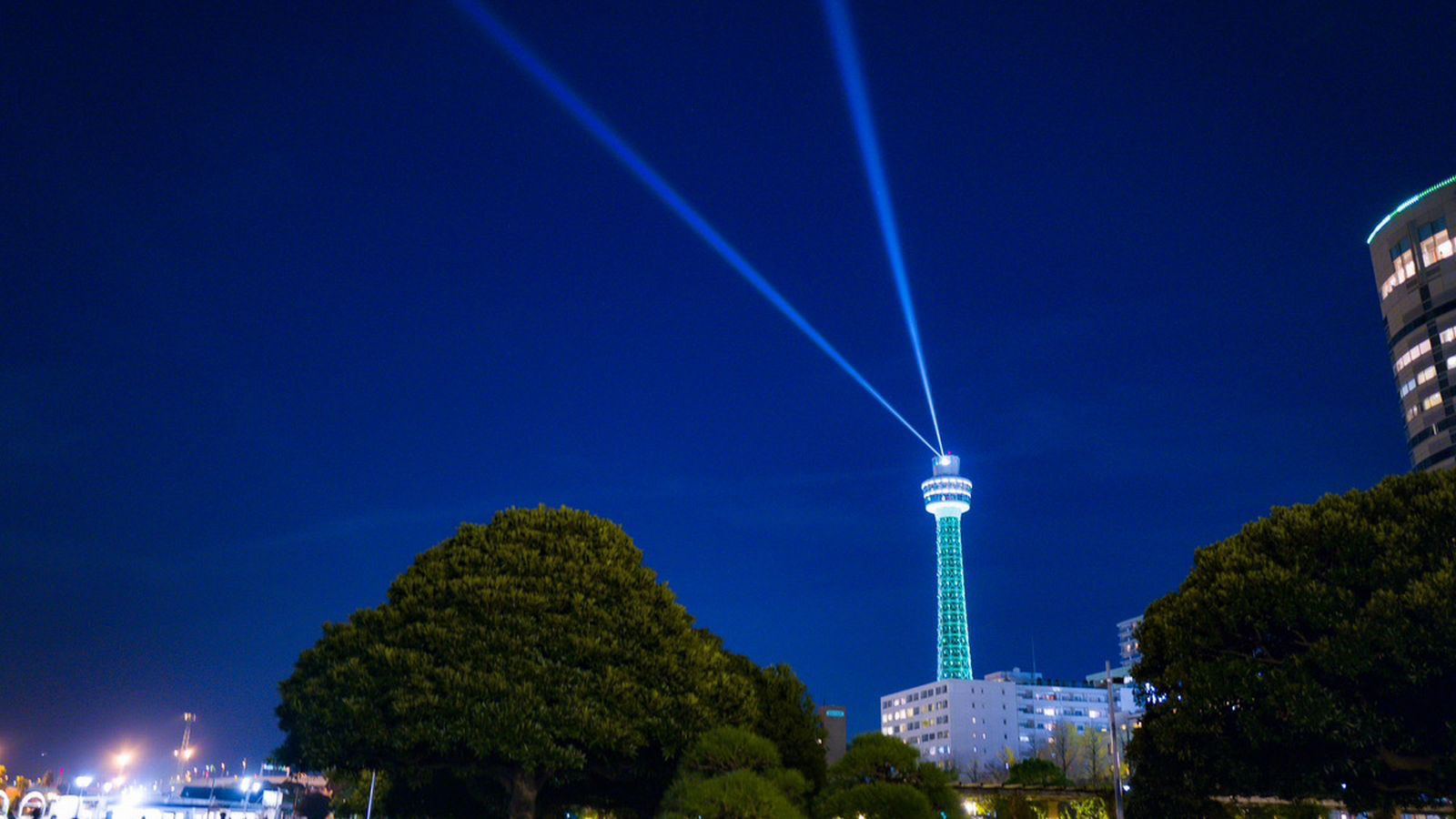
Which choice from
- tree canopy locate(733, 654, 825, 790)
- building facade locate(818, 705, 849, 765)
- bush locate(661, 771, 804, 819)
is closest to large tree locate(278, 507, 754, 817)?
bush locate(661, 771, 804, 819)

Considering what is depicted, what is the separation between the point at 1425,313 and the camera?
312 feet

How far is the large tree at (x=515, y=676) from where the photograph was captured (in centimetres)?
3247

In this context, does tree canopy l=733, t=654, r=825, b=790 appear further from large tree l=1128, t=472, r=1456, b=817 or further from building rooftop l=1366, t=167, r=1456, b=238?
building rooftop l=1366, t=167, r=1456, b=238

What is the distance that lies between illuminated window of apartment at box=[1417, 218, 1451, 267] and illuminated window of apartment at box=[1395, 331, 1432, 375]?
7.21 meters

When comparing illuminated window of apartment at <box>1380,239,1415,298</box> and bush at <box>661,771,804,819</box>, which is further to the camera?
illuminated window of apartment at <box>1380,239,1415,298</box>

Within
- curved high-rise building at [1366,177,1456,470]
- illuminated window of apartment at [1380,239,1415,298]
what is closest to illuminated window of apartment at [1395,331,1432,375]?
curved high-rise building at [1366,177,1456,470]

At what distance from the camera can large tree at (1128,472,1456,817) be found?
1006 inches

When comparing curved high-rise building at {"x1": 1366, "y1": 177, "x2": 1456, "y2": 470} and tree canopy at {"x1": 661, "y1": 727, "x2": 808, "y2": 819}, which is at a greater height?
curved high-rise building at {"x1": 1366, "y1": 177, "x2": 1456, "y2": 470}

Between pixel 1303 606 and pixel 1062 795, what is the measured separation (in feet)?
110

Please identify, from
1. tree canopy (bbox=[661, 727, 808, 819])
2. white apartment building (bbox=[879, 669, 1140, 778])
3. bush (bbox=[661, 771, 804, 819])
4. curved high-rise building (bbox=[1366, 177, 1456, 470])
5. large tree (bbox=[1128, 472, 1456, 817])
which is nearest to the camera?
large tree (bbox=[1128, 472, 1456, 817])

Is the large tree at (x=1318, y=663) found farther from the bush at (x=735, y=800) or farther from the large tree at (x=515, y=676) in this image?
the large tree at (x=515, y=676)

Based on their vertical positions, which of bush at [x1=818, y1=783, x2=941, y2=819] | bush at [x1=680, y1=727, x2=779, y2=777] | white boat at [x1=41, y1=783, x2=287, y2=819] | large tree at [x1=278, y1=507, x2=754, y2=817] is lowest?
white boat at [x1=41, y1=783, x2=287, y2=819]

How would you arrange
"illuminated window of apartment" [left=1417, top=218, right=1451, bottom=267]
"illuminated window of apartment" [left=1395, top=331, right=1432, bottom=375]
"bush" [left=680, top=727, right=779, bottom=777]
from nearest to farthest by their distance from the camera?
1. "bush" [left=680, top=727, right=779, bottom=777]
2. "illuminated window of apartment" [left=1417, top=218, right=1451, bottom=267]
3. "illuminated window of apartment" [left=1395, top=331, right=1432, bottom=375]

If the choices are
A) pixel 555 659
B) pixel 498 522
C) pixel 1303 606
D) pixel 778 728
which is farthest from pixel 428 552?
pixel 1303 606
